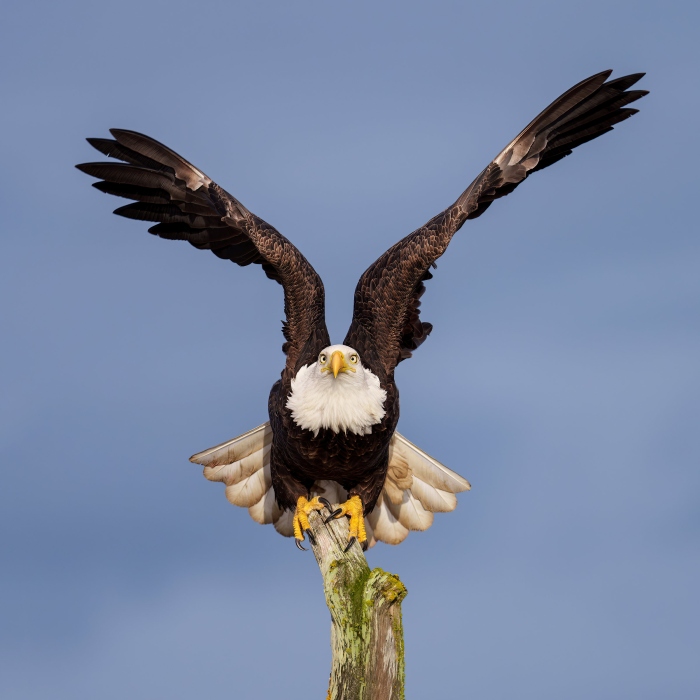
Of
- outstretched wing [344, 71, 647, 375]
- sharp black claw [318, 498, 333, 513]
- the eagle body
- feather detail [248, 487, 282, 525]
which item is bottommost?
sharp black claw [318, 498, 333, 513]

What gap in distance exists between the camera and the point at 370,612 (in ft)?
22.9

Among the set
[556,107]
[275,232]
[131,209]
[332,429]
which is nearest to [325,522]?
[332,429]

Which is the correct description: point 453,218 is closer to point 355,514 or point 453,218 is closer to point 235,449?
point 355,514

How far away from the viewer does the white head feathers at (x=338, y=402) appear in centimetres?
816

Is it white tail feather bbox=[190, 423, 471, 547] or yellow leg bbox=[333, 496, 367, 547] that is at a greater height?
white tail feather bbox=[190, 423, 471, 547]

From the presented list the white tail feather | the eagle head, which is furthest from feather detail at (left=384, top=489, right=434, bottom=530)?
the eagle head

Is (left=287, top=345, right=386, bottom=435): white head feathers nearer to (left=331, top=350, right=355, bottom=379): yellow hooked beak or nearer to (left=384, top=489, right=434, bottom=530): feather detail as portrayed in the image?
(left=331, top=350, right=355, bottom=379): yellow hooked beak

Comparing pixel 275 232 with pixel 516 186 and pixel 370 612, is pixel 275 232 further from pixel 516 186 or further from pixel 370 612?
pixel 370 612

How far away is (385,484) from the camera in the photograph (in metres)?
9.74

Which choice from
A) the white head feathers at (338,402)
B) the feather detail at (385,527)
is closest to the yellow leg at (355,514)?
the white head feathers at (338,402)

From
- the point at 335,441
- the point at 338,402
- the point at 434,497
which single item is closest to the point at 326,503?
the point at 335,441

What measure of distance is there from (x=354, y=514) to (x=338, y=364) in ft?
4.20

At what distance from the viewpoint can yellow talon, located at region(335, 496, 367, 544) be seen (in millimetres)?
8466

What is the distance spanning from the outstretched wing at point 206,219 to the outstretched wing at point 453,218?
1.27 ft
